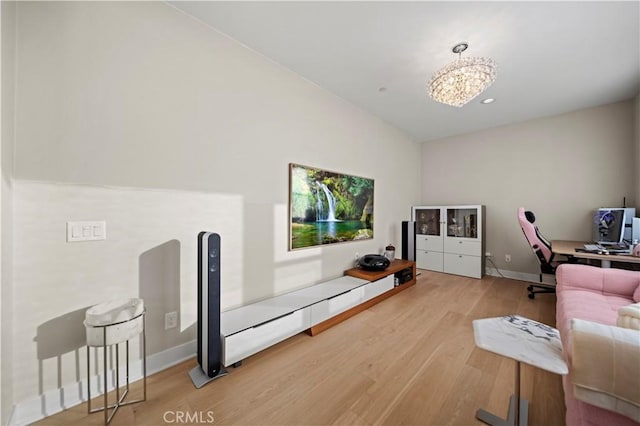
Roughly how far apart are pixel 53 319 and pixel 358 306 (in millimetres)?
2392

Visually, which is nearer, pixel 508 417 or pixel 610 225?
pixel 508 417

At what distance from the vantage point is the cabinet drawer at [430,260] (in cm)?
437

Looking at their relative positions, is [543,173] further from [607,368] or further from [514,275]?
[607,368]

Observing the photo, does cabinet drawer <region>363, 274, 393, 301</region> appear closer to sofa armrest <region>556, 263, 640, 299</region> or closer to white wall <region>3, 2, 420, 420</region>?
white wall <region>3, 2, 420, 420</region>

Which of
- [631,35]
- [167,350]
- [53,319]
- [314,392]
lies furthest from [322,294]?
[631,35]

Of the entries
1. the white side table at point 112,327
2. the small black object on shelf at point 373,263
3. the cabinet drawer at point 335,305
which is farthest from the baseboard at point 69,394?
the small black object on shelf at point 373,263

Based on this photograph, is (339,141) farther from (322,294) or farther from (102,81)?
(102,81)

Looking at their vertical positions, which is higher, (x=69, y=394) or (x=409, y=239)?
(x=409, y=239)

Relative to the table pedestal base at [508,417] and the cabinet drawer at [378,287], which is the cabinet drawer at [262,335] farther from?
the table pedestal base at [508,417]

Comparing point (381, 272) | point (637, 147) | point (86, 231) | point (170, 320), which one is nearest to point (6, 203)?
point (86, 231)

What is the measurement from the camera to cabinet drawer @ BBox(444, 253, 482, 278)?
12.9 feet

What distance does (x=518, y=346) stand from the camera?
1.07 m

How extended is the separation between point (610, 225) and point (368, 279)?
10.2 ft

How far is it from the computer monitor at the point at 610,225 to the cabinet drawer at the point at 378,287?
2.64m
